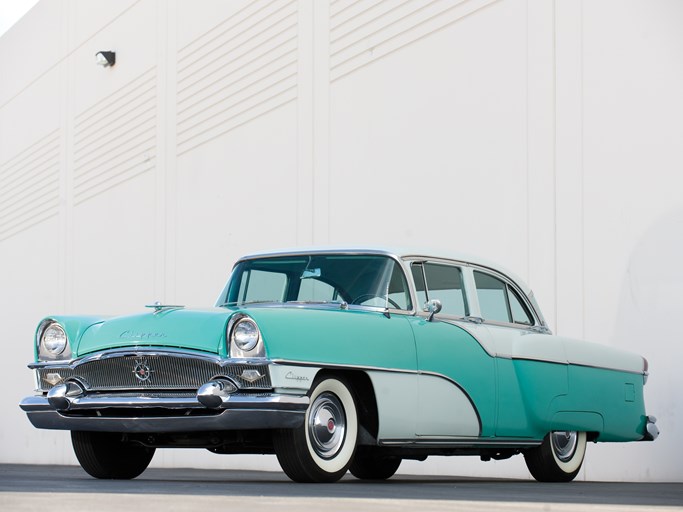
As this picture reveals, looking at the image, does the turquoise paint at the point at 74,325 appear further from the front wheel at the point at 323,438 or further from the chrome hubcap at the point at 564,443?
the chrome hubcap at the point at 564,443

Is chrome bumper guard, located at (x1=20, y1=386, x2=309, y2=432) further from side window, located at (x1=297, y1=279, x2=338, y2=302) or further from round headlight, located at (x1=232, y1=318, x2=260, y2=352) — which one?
side window, located at (x1=297, y1=279, x2=338, y2=302)

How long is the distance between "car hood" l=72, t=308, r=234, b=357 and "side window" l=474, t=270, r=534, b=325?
7.28 feet

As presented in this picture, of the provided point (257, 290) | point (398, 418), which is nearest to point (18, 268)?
point (257, 290)

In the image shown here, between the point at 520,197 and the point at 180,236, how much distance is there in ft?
22.2

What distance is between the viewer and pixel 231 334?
6426mm

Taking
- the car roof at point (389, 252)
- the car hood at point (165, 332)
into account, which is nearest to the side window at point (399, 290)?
the car roof at point (389, 252)

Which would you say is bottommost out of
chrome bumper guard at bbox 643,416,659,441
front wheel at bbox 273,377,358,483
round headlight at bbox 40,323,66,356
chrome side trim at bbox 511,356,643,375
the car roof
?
chrome bumper guard at bbox 643,416,659,441

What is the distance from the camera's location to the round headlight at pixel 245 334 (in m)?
6.35

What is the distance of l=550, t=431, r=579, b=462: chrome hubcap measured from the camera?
8.59 metres

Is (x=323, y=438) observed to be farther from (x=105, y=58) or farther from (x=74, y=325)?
(x=105, y=58)

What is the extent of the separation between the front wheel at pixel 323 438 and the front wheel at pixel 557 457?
2.30 metres

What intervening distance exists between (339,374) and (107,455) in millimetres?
1782

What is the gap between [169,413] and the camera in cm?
657

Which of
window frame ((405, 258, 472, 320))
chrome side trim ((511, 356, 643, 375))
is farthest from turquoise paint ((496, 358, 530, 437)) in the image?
window frame ((405, 258, 472, 320))
